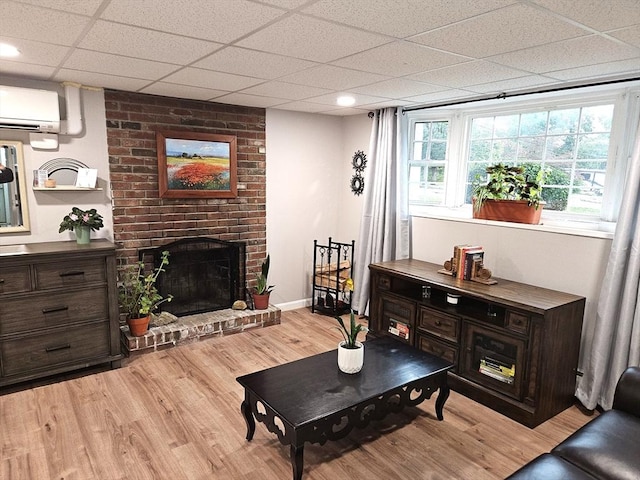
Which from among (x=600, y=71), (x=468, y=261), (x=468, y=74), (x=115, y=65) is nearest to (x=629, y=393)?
(x=468, y=261)

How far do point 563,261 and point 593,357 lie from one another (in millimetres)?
652

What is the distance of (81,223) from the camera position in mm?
3305

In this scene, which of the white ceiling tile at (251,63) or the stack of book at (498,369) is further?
the stack of book at (498,369)

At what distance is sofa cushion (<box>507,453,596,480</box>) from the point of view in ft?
5.26

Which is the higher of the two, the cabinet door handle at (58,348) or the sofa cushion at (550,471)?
the sofa cushion at (550,471)

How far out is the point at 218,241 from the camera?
4227 mm

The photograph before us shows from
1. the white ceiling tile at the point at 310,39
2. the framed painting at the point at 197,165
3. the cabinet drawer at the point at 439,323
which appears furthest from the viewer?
the framed painting at the point at 197,165

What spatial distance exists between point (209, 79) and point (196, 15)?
127 cm

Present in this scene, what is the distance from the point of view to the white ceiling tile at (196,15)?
65.7 inches

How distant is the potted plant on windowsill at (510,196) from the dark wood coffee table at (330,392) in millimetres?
1370

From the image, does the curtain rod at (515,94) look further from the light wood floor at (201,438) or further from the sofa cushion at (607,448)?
the light wood floor at (201,438)

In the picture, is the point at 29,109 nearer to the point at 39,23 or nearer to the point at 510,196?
the point at 39,23

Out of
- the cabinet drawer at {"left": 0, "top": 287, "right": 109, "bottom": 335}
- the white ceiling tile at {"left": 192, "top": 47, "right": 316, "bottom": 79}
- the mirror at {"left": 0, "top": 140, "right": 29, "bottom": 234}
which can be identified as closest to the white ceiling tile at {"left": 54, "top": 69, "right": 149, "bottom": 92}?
the mirror at {"left": 0, "top": 140, "right": 29, "bottom": 234}

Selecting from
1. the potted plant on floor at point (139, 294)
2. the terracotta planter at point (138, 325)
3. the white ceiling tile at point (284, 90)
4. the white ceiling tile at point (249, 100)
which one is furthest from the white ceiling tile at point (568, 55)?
the terracotta planter at point (138, 325)
